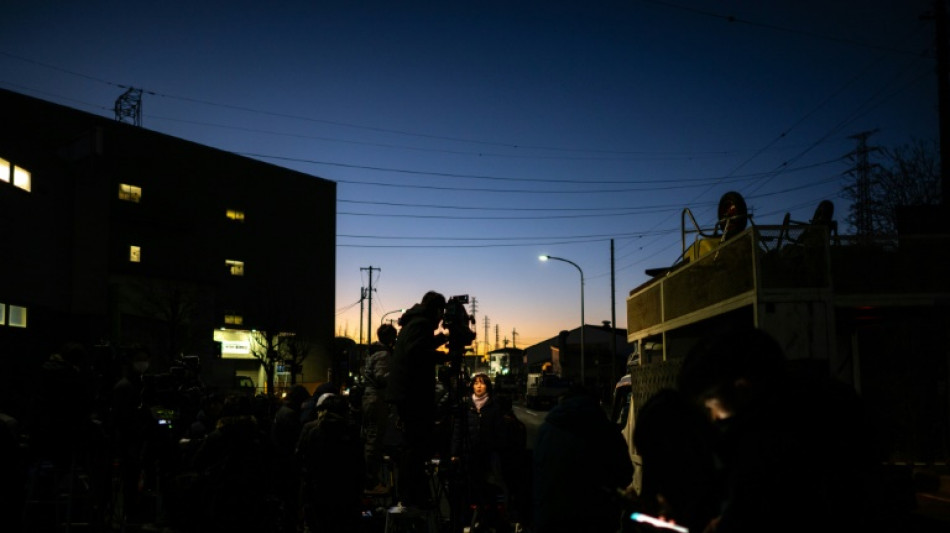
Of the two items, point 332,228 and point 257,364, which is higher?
point 332,228

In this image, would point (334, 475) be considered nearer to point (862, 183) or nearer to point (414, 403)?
point (414, 403)

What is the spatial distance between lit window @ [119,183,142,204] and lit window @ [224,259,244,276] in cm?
809

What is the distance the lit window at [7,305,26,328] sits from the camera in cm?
2286

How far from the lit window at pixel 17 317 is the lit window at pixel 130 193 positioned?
23782 mm

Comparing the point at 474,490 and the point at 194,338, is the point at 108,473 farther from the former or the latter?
the point at 194,338

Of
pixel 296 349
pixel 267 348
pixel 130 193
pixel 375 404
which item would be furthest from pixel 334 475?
pixel 296 349

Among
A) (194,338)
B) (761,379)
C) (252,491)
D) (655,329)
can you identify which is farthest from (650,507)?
(194,338)

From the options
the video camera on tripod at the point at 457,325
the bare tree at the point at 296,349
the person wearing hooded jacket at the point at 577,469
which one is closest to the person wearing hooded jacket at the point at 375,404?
the video camera on tripod at the point at 457,325

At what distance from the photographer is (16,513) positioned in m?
5.85

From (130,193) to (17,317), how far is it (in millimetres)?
24800

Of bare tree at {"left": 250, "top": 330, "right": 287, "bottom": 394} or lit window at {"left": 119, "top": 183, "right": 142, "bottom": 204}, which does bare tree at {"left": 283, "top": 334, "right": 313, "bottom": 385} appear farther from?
lit window at {"left": 119, "top": 183, "right": 142, "bottom": 204}

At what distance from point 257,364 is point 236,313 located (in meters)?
4.57

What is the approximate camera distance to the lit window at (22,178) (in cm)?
2342

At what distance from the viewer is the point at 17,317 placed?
23.3m
